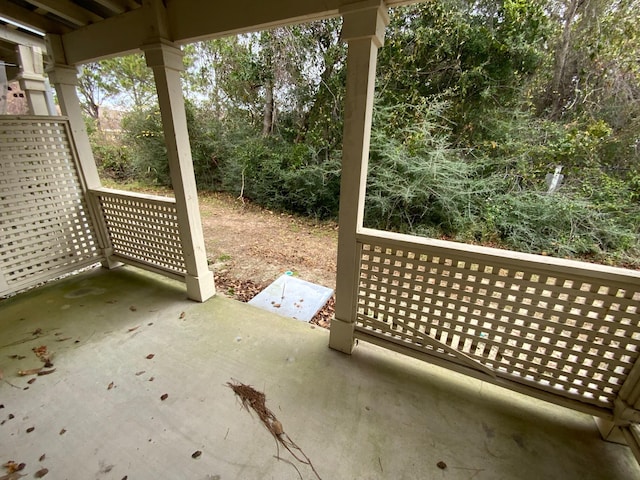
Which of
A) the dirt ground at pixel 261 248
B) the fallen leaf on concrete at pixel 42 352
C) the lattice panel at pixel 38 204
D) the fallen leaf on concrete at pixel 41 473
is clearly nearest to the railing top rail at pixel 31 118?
the lattice panel at pixel 38 204

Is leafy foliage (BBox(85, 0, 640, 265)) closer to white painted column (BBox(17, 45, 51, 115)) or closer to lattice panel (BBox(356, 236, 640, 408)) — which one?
lattice panel (BBox(356, 236, 640, 408))

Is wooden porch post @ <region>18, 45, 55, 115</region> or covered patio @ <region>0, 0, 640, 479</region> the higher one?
wooden porch post @ <region>18, 45, 55, 115</region>

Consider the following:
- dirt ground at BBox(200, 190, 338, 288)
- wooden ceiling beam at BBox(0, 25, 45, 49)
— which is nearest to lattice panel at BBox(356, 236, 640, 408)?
dirt ground at BBox(200, 190, 338, 288)

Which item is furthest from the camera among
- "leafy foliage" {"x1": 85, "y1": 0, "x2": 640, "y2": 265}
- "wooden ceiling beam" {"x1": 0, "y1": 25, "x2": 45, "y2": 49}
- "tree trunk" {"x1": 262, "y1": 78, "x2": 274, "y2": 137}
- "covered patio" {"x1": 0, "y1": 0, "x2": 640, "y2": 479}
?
"tree trunk" {"x1": 262, "y1": 78, "x2": 274, "y2": 137}

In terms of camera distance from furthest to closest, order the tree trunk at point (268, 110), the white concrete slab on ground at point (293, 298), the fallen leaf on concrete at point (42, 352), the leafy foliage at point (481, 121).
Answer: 1. the tree trunk at point (268, 110)
2. the leafy foliage at point (481, 121)
3. the white concrete slab on ground at point (293, 298)
4. the fallen leaf on concrete at point (42, 352)

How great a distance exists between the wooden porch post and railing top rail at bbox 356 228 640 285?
4.29 metres

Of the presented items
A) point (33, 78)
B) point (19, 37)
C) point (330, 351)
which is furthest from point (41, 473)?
point (33, 78)

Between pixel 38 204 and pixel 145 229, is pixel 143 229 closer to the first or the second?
pixel 145 229

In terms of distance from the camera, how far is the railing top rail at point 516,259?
1.23 m

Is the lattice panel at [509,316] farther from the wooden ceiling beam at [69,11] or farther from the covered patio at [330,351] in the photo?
the wooden ceiling beam at [69,11]

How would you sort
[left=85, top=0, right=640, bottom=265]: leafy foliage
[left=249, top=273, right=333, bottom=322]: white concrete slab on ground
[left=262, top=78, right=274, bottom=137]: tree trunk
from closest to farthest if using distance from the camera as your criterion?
[left=249, top=273, right=333, bottom=322]: white concrete slab on ground, [left=85, top=0, right=640, bottom=265]: leafy foliage, [left=262, top=78, right=274, bottom=137]: tree trunk

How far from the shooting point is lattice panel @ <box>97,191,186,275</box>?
2475 millimetres

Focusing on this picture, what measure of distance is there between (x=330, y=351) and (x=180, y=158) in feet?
6.13

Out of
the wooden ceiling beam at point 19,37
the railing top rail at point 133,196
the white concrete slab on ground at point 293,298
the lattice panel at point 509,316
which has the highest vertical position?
the wooden ceiling beam at point 19,37
